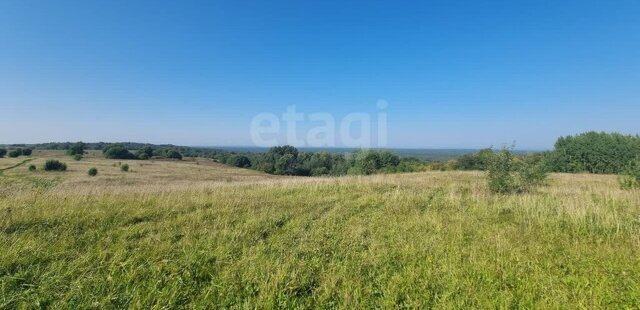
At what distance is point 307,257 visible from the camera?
17.0 ft

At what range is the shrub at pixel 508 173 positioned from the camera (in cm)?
1388

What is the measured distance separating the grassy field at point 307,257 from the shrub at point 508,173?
189 inches

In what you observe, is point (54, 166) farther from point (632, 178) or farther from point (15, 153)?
point (632, 178)

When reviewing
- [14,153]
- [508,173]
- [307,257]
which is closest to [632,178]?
[508,173]

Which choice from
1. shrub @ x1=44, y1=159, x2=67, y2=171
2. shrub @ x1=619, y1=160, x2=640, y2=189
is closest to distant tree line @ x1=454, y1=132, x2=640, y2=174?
shrub @ x1=619, y1=160, x2=640, y2=189

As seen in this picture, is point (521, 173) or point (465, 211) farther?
point (521, 173)

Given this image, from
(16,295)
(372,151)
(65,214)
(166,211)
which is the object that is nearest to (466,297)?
(16,295)

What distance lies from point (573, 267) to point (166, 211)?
889 centimetres

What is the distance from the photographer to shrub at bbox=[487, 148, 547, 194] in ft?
45.5

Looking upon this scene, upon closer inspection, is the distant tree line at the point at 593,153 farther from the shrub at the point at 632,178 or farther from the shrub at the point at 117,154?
the shrub at the point at 117,154

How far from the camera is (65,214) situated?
7.11 m

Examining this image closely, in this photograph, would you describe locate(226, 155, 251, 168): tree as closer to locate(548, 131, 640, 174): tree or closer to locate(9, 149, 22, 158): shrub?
locate(9, 149, 22, 158): shrub

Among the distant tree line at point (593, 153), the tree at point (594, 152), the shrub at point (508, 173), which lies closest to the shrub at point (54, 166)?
the shrub at point (508, 173)

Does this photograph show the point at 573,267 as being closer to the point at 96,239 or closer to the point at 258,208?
the point at 258,208
